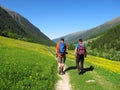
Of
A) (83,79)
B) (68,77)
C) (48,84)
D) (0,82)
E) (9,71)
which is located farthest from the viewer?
(68,77)

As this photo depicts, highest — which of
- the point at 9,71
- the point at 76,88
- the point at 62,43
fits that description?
the point at 62,43

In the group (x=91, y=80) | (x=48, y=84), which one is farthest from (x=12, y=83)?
(x=91, y=80)

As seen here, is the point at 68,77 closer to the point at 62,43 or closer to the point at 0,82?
the point at 62,43

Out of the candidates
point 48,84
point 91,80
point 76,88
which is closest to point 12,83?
point 48,84

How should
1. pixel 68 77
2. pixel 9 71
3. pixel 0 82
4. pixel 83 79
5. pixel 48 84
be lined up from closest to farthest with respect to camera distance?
pixel 0 82
pixel 48 84
pixel 9 71
pixel 83 79
pixel 68 77

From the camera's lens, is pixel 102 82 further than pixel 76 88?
Yes

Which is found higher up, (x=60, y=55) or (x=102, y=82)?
(x=60, y=55)

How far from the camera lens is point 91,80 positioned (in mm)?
22891

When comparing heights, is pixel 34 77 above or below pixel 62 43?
below

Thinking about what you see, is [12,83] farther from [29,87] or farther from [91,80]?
[91,80]

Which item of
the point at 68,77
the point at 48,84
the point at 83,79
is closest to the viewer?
the point at 48,84

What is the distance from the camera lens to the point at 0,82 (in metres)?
17.4

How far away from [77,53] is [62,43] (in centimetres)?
167

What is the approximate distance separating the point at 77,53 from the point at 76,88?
6.00 m
